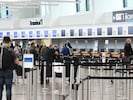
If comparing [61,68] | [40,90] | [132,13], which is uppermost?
[132,13]

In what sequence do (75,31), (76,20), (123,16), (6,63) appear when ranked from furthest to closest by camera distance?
(76,20), (75,31), (123,16), (6,63)

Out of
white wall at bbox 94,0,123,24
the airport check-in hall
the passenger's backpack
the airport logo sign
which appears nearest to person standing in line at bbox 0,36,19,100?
the passenger's backpack

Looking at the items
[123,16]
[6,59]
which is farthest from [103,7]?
[6,59]

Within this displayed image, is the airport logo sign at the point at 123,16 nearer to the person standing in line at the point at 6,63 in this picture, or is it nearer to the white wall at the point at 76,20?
the white wall at the point at 76,20

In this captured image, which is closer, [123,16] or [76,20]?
[123,16]

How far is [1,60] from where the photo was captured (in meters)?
8.54

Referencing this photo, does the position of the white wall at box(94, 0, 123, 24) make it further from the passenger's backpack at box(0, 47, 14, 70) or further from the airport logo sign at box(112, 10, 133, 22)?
the passenger's backpack at box(0, 47, 14, 70)

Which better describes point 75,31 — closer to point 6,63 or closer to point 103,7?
point 103,7

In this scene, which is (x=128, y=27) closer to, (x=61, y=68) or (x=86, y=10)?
(x=86, y=10)

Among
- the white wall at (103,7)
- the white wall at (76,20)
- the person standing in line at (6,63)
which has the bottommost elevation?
the person standing in line at (6,63)

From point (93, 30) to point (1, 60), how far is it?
20391mm


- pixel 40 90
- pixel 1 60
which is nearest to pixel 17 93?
pixel 40 90

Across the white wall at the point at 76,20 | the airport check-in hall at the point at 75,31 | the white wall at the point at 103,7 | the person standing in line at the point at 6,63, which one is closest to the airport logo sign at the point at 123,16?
the airport check-in hall at the point at 75,31

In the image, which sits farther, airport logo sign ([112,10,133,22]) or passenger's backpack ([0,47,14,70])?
airport logo sign ([112,10,133,22])
